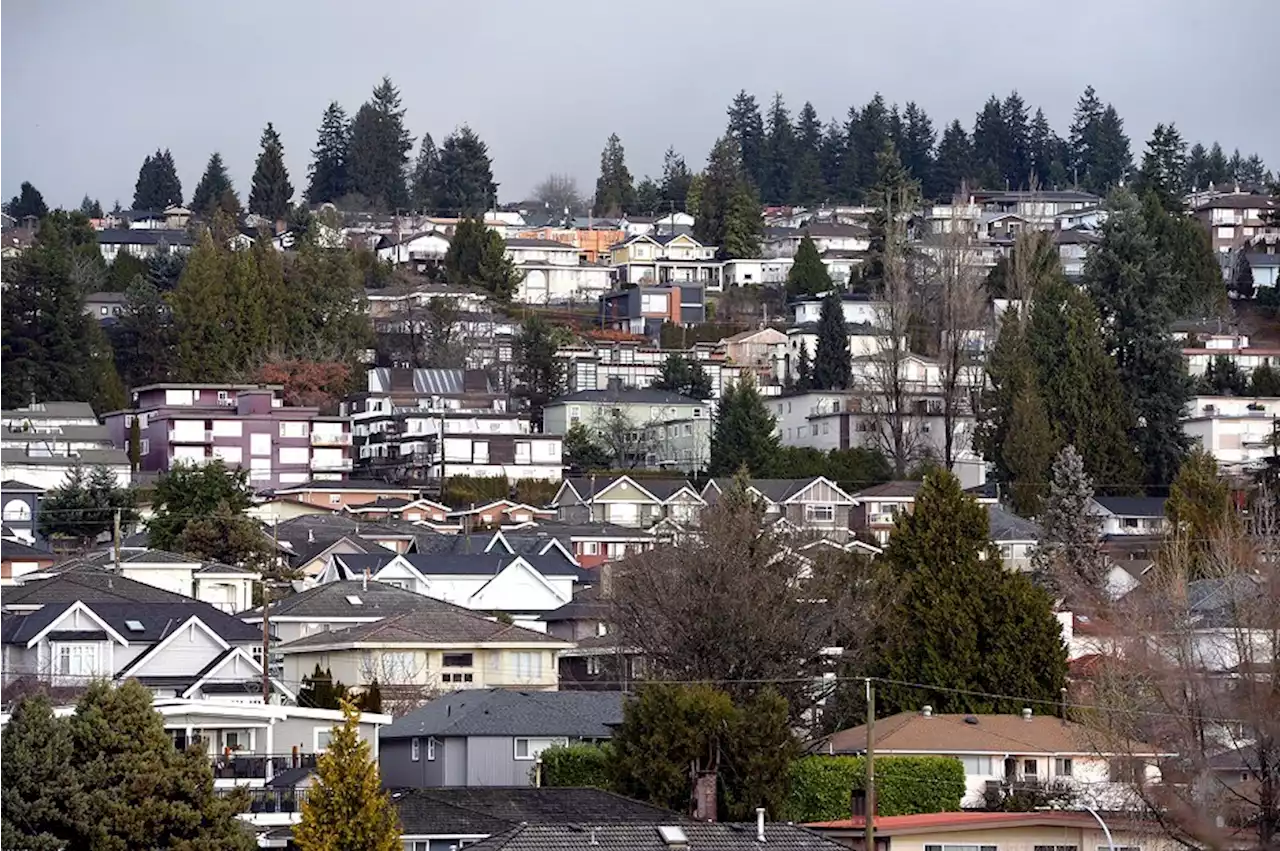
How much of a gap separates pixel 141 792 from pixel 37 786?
1.32 meters

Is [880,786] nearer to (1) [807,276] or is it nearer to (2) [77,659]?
(2) [77,659]

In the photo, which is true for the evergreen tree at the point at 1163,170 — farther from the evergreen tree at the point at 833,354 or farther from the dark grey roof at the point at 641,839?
the dark grey roof at the point at 641,839

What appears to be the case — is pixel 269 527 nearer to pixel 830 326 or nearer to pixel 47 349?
pixel 47 349

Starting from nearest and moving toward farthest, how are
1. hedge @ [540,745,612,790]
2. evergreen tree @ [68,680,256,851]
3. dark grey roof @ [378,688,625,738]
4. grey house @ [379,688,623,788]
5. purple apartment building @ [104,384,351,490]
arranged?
1. evergreen tree @ [68,680,256,851]
2. hedge @ [540,745,612,790]
3. grey house @ [379,688,623,788]
4. dark grey roof @ [378,688,625,738]
5. purple apartment building @ [104,384,351,490]

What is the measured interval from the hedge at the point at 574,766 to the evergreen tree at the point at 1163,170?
228 feet

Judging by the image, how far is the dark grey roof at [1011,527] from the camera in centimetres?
7269

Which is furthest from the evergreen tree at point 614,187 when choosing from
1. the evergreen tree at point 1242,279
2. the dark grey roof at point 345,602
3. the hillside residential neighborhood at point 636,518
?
the dark grey roof at point 345,602

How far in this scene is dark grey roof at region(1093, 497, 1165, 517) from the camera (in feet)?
255

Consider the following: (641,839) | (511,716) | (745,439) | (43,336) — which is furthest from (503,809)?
(43,336)

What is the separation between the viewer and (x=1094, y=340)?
80250mm

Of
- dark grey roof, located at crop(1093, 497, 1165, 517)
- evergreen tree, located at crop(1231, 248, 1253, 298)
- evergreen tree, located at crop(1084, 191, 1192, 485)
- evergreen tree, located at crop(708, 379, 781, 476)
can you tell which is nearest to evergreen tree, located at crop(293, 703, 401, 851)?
dark grey roof, located at crop(1093, 497, 1165, 517)

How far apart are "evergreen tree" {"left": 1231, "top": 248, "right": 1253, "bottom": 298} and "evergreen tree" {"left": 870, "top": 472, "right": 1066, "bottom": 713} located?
222 feet

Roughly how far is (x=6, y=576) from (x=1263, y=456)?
43486 mm

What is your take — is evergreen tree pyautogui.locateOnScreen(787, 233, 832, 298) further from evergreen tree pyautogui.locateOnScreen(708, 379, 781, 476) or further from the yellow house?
the yellow house
